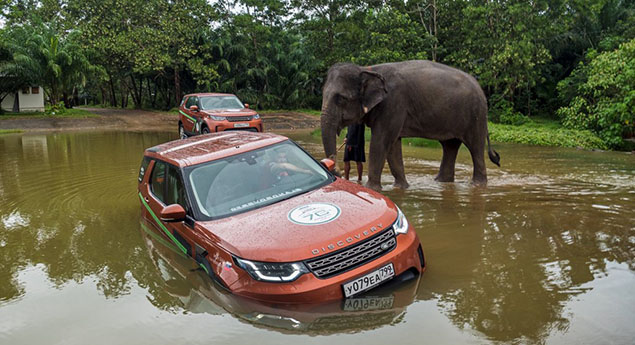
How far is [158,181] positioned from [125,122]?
91.0 feet

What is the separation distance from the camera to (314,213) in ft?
14.8

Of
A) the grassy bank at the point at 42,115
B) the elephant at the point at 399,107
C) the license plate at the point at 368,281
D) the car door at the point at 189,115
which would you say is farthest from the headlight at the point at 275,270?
the grassy bank at the point at 42,115

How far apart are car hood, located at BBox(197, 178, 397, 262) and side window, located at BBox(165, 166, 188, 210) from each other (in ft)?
2.22

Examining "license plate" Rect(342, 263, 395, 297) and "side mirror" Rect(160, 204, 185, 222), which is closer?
"license plate" Rect(342, 263, 395, 297)

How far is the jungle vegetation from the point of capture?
2470cm

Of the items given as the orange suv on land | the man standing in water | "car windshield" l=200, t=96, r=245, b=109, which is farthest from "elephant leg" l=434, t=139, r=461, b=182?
"car windshield" l=200, t=96, r=245, b=109

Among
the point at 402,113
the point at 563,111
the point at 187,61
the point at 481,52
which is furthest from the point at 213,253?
the point at 187,61

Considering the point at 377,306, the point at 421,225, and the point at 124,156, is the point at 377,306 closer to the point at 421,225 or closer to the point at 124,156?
the point at 421,225

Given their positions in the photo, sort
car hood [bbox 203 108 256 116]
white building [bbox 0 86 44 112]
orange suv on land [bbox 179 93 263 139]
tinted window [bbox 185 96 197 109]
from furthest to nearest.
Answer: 1. white building [bbox 0 86 44 112]
2. tinted window [bbox 185 96 197 109]
3. car hood [bbox 203 108 256 116]
4. orange suv on land [bbox 179 93 263 139]

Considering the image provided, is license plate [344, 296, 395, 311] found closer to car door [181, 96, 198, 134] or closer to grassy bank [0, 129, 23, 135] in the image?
car door [181, 96, 198, 134]

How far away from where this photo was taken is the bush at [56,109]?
31.8 m

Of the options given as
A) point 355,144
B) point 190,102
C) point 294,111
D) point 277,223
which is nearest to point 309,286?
point 277,223

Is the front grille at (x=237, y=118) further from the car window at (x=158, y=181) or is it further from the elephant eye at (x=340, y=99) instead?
the car window at (x=158, y=181)

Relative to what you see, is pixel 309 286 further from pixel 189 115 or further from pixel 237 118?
pixel 189 115
